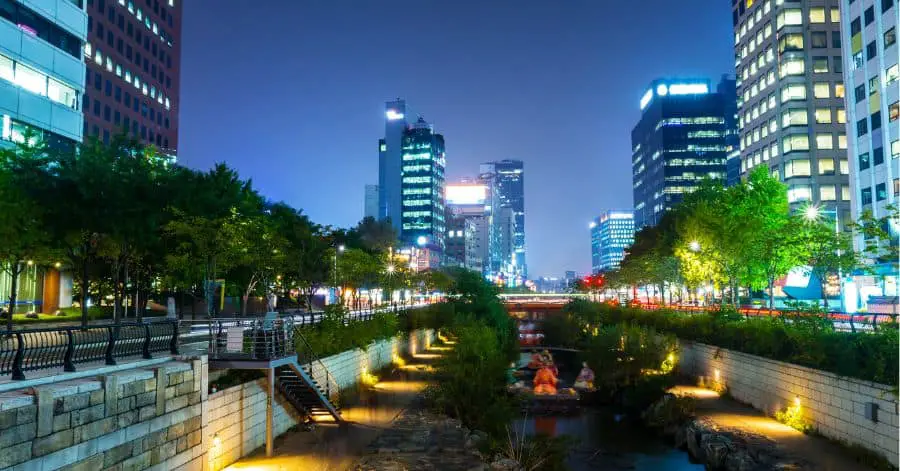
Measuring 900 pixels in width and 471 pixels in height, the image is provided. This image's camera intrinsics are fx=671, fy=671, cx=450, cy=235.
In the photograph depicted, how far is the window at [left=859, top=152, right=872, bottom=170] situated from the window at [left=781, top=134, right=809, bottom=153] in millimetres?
27423

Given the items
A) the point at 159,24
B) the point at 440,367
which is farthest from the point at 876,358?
the point at 159,24

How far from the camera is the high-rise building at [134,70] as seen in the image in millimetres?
101750

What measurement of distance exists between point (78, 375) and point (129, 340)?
3496 millimetres

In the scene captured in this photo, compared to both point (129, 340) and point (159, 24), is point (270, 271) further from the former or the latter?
point (159, 24)

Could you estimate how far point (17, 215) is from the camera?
97.6ft

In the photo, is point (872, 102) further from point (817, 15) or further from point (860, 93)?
point (817, 15)

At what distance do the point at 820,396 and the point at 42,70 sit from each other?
48936 millimetres

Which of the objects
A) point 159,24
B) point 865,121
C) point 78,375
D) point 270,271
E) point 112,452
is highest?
point 159,24

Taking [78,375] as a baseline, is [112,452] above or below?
below

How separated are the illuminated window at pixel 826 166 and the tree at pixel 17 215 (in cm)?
9808

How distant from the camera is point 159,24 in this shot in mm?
119938

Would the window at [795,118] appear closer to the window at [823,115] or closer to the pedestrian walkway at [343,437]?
the window at [823,115]

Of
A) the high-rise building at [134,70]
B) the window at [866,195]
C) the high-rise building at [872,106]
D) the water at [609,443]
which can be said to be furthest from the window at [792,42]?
the high-rise building at [134,70]

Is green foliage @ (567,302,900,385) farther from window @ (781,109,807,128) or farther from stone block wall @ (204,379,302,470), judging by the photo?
window @ (781,109,807,128)
